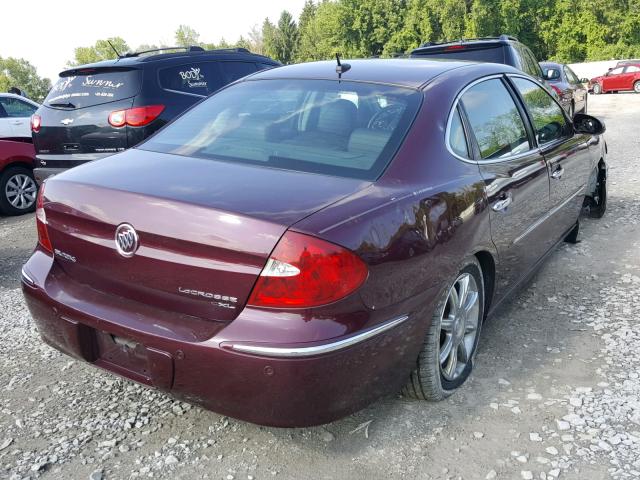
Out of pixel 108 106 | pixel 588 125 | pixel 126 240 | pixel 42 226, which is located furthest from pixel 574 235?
pixel 108 106

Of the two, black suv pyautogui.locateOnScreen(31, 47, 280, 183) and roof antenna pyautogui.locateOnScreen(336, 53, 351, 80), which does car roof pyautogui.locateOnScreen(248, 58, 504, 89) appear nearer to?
roof antenna pyautogui.locateOnScreen(336, 53, 351, 80)

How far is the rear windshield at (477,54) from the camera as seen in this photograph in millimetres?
8570

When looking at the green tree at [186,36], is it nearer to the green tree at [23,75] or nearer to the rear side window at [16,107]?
the green tree at [23,75]

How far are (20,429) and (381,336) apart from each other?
1.76 m

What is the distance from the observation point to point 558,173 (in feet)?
13.5

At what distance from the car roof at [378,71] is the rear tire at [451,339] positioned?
100 cm

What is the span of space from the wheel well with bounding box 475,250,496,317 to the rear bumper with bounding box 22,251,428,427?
76cm

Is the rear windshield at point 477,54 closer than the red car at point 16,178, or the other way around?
the red car at point 16,178

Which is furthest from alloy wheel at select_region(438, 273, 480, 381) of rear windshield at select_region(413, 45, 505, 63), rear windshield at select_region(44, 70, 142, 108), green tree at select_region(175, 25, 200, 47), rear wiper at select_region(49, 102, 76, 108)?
green tree at select_region(175, 25, 200, 47)

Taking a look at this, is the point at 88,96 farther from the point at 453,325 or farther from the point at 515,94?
the point at 453,325

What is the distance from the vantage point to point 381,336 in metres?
2.37

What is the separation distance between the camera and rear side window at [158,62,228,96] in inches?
A: 260

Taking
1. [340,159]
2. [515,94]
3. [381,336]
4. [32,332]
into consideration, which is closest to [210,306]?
[381,336]

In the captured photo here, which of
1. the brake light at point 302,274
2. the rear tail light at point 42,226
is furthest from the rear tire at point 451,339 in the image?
the rear tail light at point 42,226
